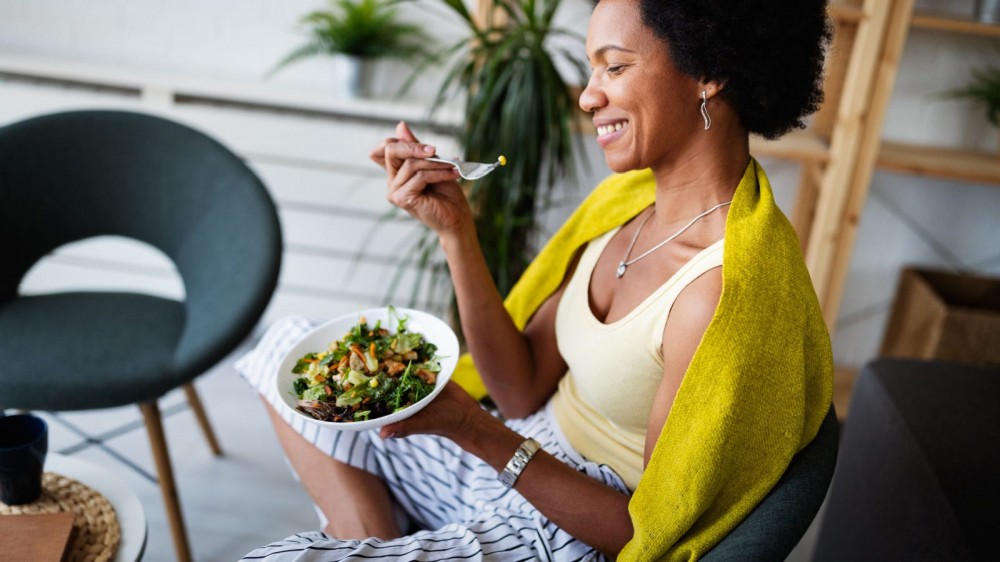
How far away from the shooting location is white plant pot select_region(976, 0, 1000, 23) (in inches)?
82.1

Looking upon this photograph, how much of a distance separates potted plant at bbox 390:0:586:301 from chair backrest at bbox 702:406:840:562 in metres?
1.19

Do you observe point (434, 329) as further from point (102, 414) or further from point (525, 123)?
point (102, 414)

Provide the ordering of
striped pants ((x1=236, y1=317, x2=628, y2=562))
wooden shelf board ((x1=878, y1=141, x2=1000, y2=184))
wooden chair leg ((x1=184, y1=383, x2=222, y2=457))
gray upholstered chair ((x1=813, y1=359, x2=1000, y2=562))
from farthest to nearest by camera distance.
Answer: wooden shelf board ((x1=878, y1=141, x2=1000, y2=184)), wooden chair leg ((x1=184, y1=383, x2=222, y2=457)), gray upholstered chair ((x1=813, y1=359, x2=1000, y2=562)), striped pants ((x1=236, y1=317, x2=628, y2=562))

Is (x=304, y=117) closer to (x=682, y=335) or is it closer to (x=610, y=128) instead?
(x=610, y=128)

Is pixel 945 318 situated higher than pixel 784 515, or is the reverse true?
pixel 784 515

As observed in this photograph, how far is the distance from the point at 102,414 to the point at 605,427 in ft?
5.34

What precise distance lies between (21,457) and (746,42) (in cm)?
108

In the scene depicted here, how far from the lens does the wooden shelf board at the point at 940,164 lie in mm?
2197

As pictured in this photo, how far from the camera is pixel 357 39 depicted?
94.0 inches

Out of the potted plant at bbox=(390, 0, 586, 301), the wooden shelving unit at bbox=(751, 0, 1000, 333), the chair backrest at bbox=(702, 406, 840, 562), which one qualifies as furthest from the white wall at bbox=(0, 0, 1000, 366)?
the chair backrest at bbox=(702, 406, 840, 562)

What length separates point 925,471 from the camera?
51.7 inches

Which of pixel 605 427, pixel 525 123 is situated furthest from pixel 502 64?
pixel 605 427

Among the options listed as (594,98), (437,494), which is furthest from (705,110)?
(437,494)

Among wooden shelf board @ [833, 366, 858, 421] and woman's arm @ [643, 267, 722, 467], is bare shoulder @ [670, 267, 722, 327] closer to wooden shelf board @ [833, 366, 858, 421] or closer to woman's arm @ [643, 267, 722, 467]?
woman's arm @ [643, 267, 722, 467]
